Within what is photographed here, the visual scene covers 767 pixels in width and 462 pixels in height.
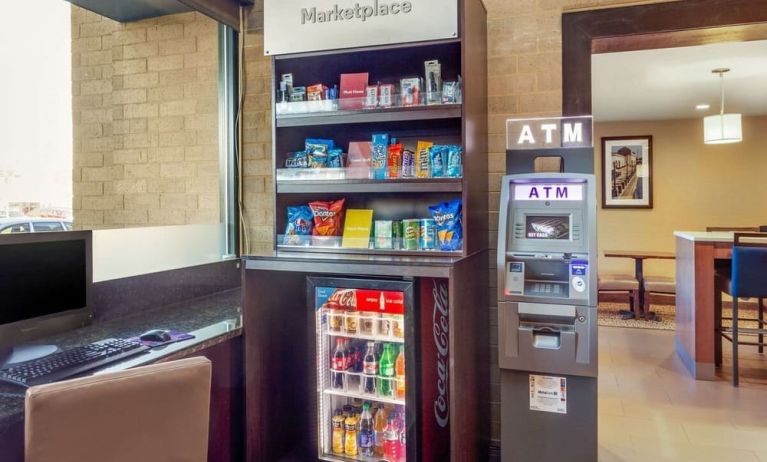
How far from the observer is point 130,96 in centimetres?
323

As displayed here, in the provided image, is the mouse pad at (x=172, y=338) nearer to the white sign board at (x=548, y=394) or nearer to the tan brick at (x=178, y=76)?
the white sign board at (x=548, y=394)

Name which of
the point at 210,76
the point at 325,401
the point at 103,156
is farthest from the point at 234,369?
the point at 210,76

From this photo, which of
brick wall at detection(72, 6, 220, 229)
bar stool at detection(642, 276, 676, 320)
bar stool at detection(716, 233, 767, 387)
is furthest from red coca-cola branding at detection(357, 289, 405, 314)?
bar stool at detection(642, 276, 676, 320)

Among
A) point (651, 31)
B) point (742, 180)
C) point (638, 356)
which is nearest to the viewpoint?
point (651, 31)

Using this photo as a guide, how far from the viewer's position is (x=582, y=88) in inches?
110

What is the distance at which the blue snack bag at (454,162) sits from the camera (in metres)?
2.46

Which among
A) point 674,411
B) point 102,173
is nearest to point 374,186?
point 102,173

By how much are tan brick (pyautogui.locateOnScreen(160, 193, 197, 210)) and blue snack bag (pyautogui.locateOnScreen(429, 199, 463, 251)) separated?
164cm

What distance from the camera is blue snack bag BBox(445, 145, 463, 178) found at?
2457mm

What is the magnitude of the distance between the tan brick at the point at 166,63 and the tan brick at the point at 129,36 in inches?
5.7

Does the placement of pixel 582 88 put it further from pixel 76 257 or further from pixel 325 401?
pixel 76 257

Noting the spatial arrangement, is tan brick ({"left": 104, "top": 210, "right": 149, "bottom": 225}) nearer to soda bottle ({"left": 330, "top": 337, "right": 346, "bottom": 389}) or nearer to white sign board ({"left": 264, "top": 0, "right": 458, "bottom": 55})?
white sign board ({"left": 264, "top": 0, "right": 458, "bottom": 55})

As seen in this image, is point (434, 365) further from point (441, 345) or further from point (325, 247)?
point (325, 247)

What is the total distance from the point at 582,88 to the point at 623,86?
11.4 ft
